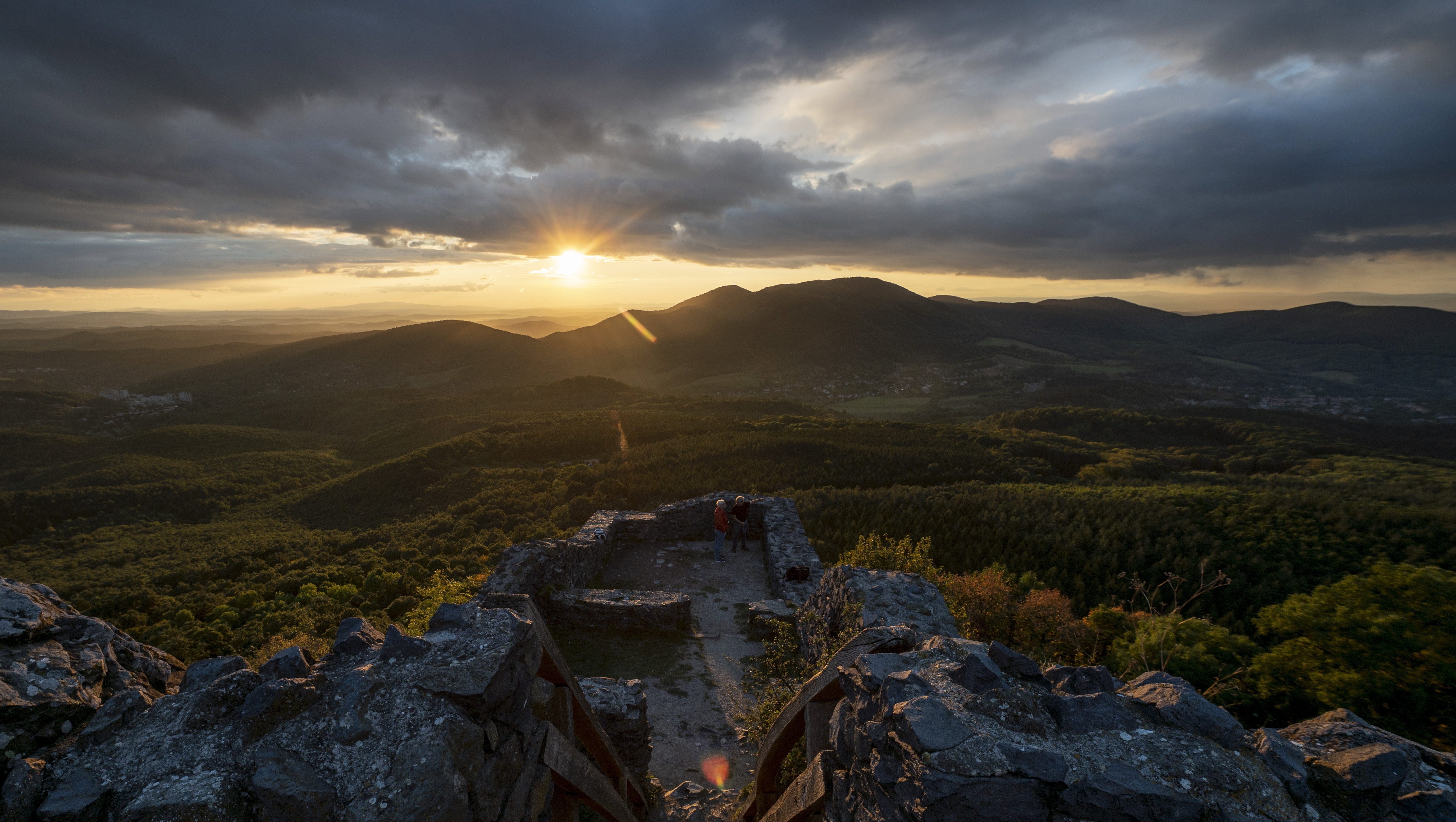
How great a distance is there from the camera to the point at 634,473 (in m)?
24.7

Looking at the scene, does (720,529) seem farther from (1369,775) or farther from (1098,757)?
(1369,775)

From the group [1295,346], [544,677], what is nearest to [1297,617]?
[544,677]

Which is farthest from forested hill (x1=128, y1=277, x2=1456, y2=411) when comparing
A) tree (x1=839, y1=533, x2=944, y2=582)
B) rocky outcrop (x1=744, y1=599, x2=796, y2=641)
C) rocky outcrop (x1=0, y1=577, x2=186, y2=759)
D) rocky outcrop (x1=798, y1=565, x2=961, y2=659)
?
rocky outcrop (x1=0, y1=577, x2=186, y2=759)

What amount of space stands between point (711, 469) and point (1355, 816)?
2297 cm

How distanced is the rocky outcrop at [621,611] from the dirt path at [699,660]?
57cm

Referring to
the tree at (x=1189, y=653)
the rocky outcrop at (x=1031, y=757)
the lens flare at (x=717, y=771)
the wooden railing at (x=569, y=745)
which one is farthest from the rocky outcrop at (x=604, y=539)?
the rocky outcrop at (x=1031, y=757)

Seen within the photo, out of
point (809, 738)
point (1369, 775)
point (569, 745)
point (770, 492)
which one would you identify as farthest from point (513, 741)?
point (770, 492)

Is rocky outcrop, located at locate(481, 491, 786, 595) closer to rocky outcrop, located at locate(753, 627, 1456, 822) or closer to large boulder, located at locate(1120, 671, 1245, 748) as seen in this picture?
rocky outcrop, located at locate(753, 627, 1456, 822)

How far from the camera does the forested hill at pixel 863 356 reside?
97.1 m

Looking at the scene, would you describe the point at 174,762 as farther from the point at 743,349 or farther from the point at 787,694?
the point at 743,349

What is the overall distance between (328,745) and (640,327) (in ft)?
512

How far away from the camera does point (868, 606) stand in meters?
7.39

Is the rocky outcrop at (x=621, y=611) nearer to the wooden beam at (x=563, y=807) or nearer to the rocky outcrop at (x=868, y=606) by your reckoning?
the rocky outcrop at (x=868, y=606)

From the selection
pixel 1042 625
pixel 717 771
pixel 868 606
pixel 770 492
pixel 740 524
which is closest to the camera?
pixel 717 771
